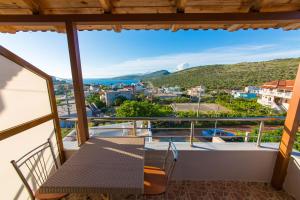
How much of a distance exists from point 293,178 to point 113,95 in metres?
5.42

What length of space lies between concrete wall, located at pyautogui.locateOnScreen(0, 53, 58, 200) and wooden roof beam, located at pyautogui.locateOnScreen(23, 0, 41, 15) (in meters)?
0.61

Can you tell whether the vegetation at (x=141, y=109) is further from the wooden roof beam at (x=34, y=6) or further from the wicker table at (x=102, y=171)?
the wooden roof beam at (x=34, y=6)

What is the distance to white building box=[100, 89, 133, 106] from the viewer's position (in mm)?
5496

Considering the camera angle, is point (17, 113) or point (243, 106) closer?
point (17, 113)

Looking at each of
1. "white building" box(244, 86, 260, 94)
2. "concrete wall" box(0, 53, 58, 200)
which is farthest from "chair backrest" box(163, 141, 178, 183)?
"white building" box(244, 86, 260, 94)

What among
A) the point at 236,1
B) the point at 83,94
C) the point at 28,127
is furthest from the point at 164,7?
the point at 28,127

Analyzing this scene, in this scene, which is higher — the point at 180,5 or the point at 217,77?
the point at 180,5

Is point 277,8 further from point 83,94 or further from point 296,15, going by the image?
point 83,94

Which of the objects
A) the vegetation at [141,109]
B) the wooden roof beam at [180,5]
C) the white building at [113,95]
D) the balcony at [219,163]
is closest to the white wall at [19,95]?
the balcony at [219,163]

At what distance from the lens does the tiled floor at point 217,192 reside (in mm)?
1897

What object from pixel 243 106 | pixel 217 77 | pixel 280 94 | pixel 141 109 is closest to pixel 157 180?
pixel 280 94

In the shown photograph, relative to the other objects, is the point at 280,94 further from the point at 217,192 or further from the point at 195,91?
the point at 217,192

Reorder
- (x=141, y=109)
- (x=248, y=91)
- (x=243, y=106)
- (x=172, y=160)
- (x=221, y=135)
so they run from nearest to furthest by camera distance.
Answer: (x=172, y=160)
(x=221, y=135)
(x=248, y=91)
(x=141, y=109)
(x=243, y=106)

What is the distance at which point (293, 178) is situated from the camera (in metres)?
1.90
